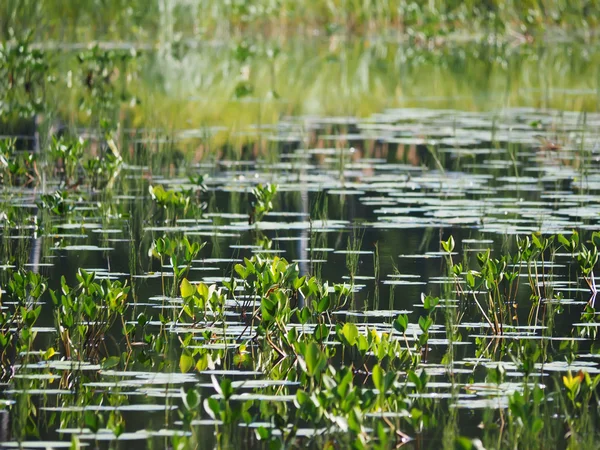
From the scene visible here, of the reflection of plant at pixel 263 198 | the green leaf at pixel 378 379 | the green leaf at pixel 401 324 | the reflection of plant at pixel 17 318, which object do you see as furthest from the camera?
the reflection of plant at pixel 263 198

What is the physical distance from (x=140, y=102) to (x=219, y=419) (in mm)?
9863

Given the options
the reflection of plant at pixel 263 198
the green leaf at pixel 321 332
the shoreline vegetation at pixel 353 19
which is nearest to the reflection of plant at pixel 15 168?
the reflection of plant at pixel 263 198

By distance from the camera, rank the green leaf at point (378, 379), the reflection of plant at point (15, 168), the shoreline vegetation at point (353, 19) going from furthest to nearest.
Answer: the shoreline vegetation at point (353, 19), the reflection of plant at point (15, 168), the green leaf at point (378, 379)

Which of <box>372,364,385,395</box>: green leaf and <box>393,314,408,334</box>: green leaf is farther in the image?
<box>393,314,408,334</box>: green leaf

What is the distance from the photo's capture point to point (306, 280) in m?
5.72

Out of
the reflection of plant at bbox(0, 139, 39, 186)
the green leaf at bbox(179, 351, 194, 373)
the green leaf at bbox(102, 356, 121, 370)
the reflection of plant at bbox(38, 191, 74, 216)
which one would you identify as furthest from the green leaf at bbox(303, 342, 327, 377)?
the reflection of plant at bbox(0, 139, 39, 186)

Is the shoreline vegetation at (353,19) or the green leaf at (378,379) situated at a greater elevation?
the shoreline vegetation at (353,19)

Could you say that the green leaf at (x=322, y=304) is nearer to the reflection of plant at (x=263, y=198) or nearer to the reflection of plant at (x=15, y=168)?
the reflection of plant at (x=263, y=198)

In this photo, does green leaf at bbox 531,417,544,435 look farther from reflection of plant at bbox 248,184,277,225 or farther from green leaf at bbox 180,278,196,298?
reflection of plant at bbox 248,184,277,225

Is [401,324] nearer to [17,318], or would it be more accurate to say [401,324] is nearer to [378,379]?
[378,379]

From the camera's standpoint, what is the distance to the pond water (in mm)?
A: 3895

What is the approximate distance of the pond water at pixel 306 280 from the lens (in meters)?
3.89

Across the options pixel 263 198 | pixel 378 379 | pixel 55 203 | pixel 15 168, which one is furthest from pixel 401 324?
pixel 15 168

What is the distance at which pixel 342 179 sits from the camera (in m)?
9.00
